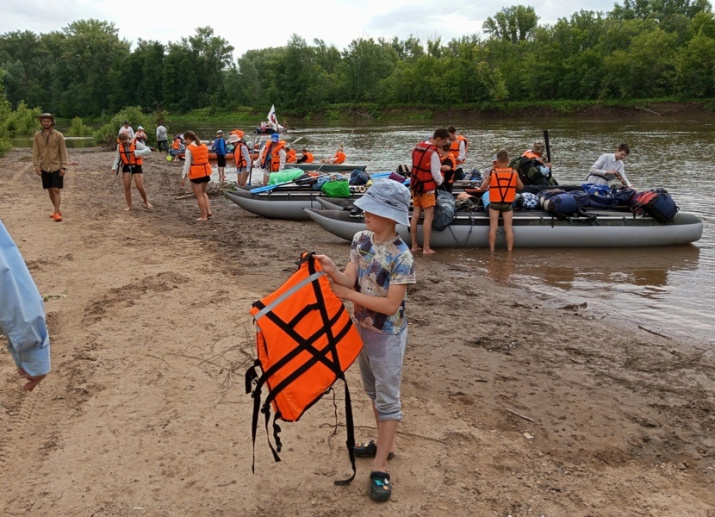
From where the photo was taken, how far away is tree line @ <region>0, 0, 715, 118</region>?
54.4m

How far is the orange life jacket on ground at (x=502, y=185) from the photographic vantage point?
8.73 metres

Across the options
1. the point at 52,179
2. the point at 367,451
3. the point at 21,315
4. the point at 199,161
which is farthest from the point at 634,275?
the point at 52,179

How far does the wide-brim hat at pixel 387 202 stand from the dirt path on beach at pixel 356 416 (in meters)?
1.38

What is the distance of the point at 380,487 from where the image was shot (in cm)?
301

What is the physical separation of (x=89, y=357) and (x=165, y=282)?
1.90 m

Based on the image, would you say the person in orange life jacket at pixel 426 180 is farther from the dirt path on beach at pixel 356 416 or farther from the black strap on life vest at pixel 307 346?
the black strap on life vest at pixel 307 346

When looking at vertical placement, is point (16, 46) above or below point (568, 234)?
above

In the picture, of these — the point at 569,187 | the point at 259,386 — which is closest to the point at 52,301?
the point at 259,386

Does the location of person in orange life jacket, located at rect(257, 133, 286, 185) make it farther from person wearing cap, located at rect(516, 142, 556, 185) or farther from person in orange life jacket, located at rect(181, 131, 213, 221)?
person wearing cap, located at rect(516, 142, 556, 185)

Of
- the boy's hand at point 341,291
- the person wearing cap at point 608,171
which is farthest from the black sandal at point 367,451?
the person wearing cap at point 608,171

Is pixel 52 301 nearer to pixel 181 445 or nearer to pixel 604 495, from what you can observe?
pixel 181 445

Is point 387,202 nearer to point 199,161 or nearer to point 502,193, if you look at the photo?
point 502,193

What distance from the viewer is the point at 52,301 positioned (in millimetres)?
5770

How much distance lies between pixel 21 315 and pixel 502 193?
774cm
